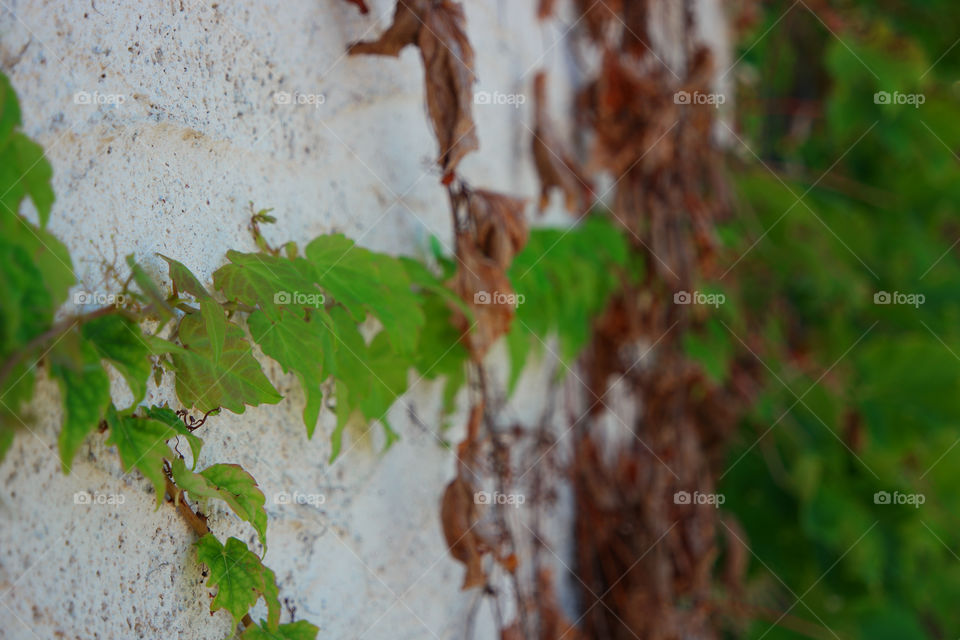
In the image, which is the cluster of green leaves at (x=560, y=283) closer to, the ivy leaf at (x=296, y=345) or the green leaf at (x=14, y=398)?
the ivy leaf at (x=296, y=345)

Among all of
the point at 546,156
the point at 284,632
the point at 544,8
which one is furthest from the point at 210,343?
the point at 544,8

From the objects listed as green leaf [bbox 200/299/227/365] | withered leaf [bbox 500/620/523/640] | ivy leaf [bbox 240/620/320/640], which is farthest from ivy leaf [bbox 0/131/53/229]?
withered leaf [bbox 500/620/523/640]

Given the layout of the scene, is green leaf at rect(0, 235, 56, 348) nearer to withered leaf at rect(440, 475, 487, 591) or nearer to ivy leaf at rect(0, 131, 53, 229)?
ivy leaf at rect(0, 131, 53, 229)

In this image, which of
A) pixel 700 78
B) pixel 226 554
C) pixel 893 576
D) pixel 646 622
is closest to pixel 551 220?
pixel 700 78

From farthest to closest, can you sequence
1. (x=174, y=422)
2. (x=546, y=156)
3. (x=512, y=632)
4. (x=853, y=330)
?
(x=853, y=330), (x=546, y=156), (x=512, y=632), (x=174, y=422)

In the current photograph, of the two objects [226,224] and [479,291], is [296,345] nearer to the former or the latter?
[226,224]

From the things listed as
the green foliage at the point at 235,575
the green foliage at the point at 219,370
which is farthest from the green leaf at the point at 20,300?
the green foliage at the point at 235,575
